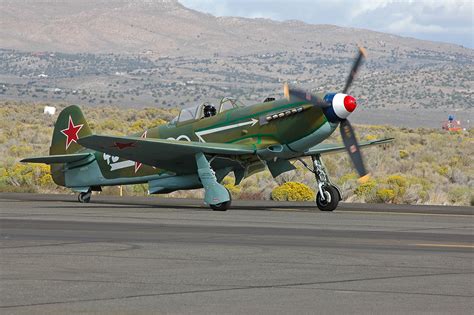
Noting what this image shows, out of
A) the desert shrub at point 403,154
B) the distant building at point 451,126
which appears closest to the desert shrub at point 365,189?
the desert shrub at point 403,154

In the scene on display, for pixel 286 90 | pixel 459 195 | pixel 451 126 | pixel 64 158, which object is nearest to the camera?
pixel 286 90

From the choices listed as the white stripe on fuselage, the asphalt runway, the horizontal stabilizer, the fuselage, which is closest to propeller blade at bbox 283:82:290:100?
the fuselage

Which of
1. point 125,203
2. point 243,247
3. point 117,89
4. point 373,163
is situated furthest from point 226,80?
point 243,247

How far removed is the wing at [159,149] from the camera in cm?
2408

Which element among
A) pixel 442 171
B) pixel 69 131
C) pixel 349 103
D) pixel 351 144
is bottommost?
pixel 442 171

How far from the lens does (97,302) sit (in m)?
10.4

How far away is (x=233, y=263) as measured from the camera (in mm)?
13484

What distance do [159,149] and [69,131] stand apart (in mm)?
5694

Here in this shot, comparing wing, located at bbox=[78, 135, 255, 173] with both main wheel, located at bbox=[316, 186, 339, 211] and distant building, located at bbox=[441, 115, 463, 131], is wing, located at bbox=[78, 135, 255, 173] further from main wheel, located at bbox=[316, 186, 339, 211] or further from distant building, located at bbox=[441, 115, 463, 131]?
distant building, located at bbox=[441, 115, 463, 131]

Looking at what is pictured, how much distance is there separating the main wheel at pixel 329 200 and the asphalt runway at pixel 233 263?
2.03 meters

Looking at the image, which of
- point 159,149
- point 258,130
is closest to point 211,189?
point 159,149

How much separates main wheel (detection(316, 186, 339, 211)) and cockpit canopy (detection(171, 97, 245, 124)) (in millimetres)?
3046

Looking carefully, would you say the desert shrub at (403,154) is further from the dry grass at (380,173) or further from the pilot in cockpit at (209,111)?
the pilot in cockpit at (209,111)

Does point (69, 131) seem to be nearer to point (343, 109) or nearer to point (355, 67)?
point (355, 67)
